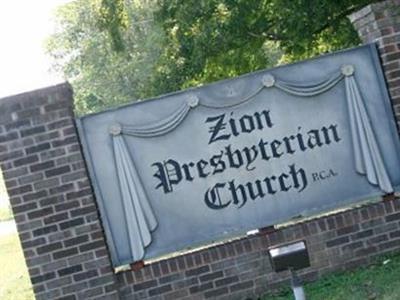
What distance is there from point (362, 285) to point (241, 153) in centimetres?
147

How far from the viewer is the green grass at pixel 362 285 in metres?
5.56

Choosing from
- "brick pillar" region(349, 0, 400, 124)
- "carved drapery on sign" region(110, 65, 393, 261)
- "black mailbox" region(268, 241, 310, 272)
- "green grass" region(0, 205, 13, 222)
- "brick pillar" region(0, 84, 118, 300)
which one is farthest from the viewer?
"green grass" region(0, 205, 13, 222)

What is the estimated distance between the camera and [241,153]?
621cm

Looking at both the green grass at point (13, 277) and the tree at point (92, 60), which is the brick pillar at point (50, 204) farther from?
the tree at point (92, 60)

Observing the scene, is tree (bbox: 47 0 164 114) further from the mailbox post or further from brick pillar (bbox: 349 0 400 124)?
the mailbox post

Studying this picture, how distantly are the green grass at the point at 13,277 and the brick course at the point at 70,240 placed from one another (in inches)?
127

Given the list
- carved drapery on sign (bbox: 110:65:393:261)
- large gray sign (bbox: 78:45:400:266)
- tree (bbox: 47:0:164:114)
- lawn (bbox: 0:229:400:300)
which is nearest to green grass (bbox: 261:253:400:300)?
lawn (bbox: 0:229:400:300)

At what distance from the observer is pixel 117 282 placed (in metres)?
5.99

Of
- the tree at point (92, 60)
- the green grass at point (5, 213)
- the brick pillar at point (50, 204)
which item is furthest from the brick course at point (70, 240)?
the green grass at point (5, 213)

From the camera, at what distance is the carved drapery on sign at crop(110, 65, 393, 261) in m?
6.05

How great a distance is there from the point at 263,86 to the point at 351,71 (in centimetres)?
78

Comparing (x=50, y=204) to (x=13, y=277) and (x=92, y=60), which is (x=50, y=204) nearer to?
(x=13, y=277)

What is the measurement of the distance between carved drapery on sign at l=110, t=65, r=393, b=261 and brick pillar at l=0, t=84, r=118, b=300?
30 cm

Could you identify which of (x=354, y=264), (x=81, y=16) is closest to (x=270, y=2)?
(x=354, y=264)
